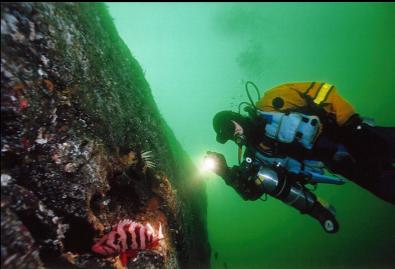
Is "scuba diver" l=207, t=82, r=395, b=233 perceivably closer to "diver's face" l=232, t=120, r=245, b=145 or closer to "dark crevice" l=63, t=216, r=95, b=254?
"diver's face" l=232, t=120, r=245, b=145

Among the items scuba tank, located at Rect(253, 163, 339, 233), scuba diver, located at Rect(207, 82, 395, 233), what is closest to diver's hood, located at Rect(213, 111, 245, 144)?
scuba diver, located at Rect(207, 82, 395, 233)

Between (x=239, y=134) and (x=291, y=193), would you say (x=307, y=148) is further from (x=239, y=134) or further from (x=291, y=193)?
(x=239, y=134)

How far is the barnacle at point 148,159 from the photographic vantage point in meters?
5.06

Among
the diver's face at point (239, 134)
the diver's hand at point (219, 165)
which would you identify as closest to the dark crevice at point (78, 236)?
the diver's hand at point (219, 165)

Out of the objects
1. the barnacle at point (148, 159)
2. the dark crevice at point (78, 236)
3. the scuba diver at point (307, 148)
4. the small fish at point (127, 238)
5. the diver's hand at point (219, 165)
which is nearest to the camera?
the small fish at point (127, 238)

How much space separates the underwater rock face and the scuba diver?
1.67 m

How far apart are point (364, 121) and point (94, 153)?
4.18 m

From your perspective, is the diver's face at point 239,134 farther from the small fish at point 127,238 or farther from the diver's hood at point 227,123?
the small fish at point 127,238

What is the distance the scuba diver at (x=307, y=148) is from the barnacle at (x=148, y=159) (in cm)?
108

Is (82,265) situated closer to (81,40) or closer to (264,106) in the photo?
(81,40)

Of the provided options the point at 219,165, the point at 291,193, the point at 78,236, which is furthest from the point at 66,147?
the point at 291,193

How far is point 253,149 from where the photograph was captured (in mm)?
5660

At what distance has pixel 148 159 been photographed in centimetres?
520

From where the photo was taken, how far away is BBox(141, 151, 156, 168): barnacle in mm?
5059
